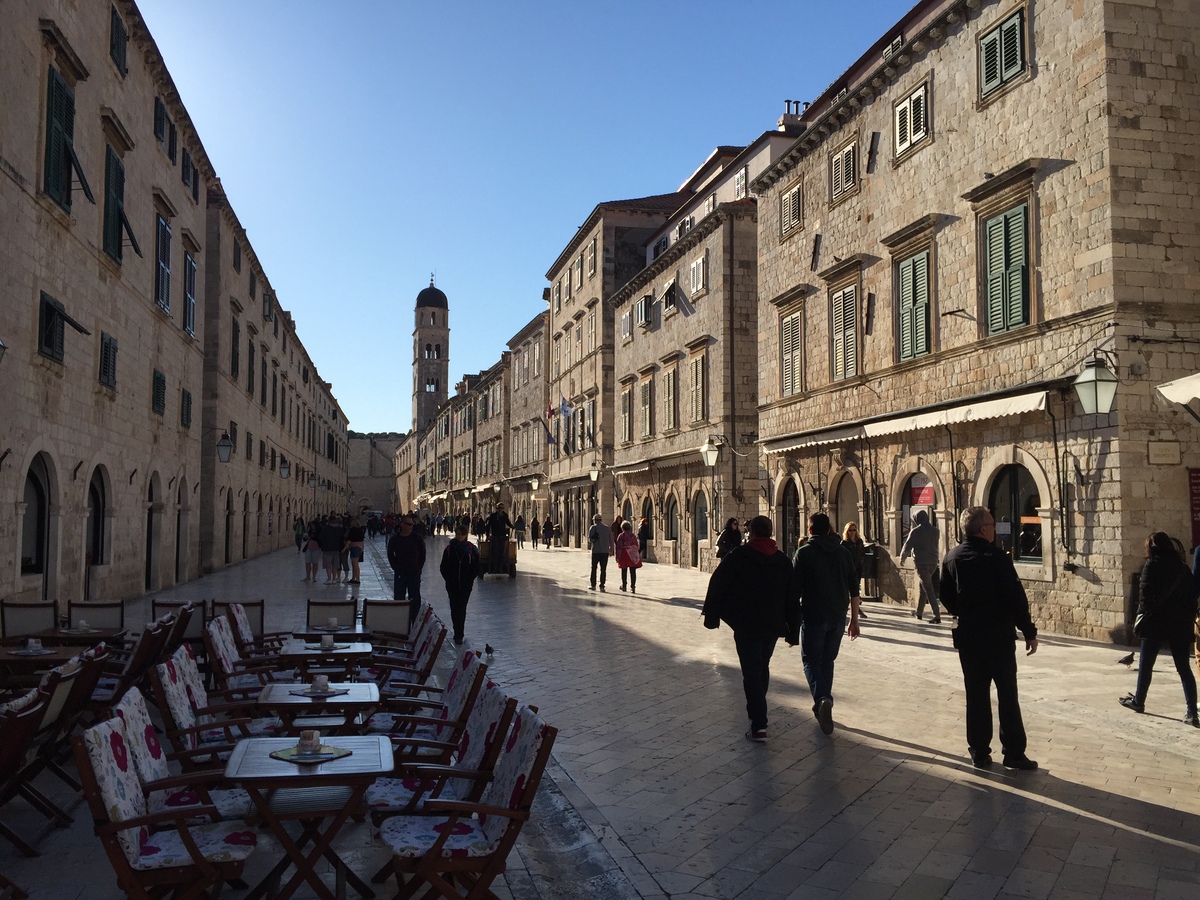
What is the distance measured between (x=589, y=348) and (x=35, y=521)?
91.9 ft

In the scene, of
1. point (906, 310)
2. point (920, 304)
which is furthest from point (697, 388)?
point (920, 304)

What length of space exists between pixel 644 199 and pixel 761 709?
109 feet

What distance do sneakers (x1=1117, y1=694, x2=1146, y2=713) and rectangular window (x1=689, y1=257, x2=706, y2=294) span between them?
66.5 feet

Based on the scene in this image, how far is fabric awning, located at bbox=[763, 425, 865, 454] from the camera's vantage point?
725 inches

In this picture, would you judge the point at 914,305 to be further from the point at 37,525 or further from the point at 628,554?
the point at 37,525

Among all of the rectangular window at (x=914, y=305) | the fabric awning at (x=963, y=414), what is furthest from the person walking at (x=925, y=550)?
the rectangular window at (x=914, y=305)

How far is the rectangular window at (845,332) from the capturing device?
62.1 feet

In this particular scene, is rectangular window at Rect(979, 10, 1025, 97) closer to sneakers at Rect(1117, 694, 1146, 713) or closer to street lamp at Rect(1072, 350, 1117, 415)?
street lamp at Rect(1072, 350, 1117, 415)

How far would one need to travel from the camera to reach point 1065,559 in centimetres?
1316

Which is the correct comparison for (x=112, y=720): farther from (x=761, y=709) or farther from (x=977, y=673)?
(x=977, y=673)

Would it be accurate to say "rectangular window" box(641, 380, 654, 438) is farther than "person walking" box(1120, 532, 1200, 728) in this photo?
Yes

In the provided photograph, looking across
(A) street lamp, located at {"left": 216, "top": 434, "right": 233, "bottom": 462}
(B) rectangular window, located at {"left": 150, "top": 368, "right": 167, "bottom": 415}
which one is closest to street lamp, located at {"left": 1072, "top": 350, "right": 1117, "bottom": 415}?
(B) rectangular window, located at {"left": 150, "top": 368, "right": 167, "bottom": 415}

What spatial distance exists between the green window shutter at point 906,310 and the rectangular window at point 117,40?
13.9 m

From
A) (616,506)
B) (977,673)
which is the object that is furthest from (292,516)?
(977,673)
